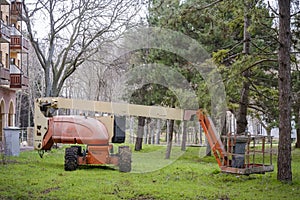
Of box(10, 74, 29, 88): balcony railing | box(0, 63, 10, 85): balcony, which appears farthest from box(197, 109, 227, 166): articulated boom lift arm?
box(10, 74, 29, 88): balcony railing

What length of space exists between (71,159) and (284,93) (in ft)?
24.1

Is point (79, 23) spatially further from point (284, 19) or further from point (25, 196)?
point (25, 196)

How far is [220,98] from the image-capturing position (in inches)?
620

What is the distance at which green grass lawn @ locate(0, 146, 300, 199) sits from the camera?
10.8 meters

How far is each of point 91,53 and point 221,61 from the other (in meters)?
12.7

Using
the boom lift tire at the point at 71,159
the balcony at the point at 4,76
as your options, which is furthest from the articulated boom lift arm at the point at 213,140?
the balcony at the point at 4,76

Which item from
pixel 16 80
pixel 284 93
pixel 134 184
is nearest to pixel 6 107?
pixel 16 80

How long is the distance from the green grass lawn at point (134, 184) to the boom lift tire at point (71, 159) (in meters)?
0.29

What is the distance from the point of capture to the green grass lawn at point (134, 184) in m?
10.8

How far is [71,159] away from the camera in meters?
15.5

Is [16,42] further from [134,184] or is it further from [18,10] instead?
[134,184]

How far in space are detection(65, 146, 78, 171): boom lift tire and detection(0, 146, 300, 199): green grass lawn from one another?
29 centimetres

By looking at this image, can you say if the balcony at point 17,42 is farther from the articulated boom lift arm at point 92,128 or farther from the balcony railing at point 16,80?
the articulated boom lift arm at point 92,128

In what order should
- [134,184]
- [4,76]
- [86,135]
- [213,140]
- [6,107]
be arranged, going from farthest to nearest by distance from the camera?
[6,107], [4,76], [86,135], [213,140], [134,184]
